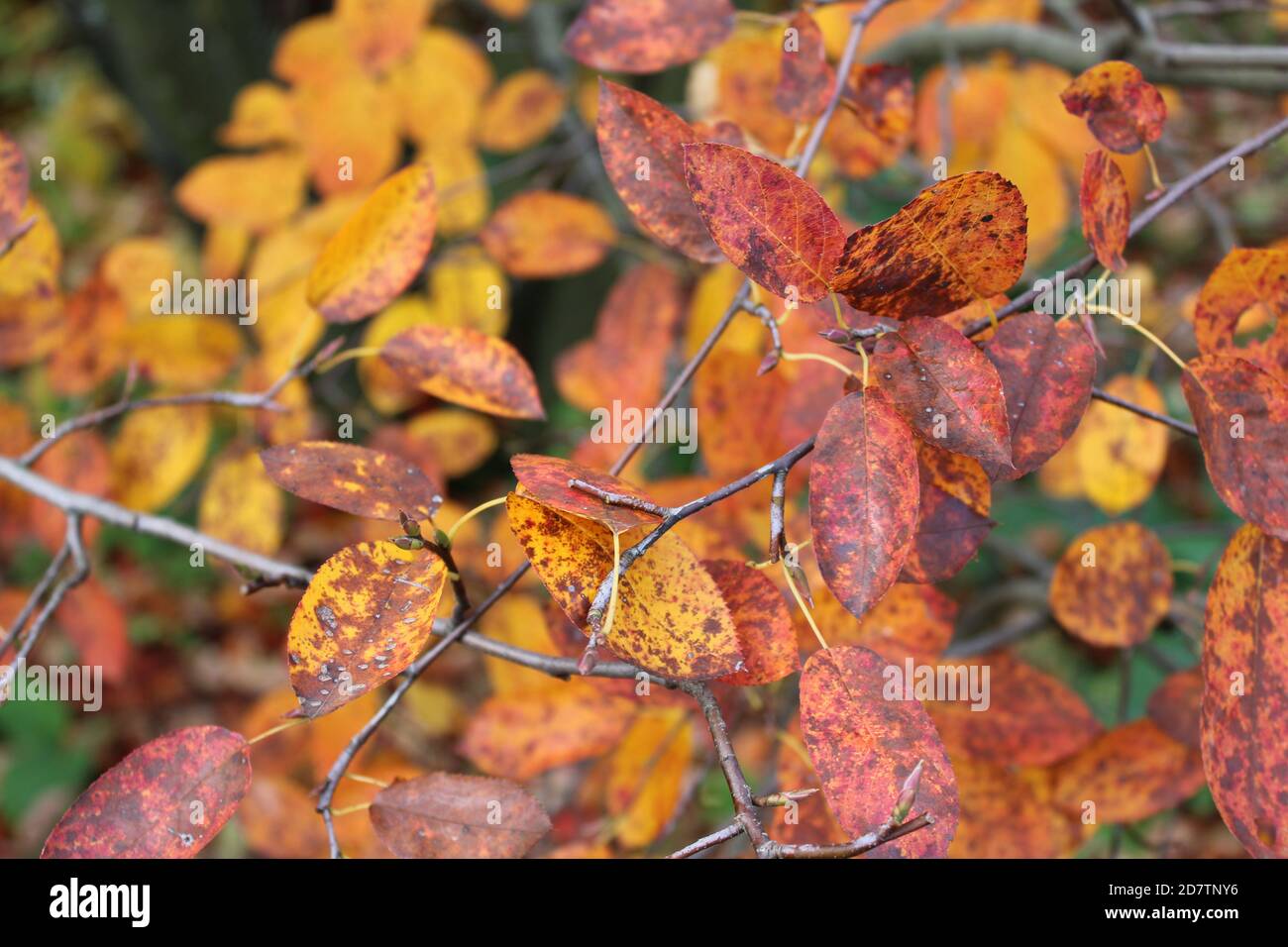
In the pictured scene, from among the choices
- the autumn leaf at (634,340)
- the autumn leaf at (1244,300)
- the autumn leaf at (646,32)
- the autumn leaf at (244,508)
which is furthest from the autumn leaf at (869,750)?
the autumn leaf at (244,508)

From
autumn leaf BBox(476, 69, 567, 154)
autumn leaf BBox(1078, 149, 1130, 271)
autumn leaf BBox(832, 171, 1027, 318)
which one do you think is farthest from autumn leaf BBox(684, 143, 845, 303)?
autumn leaf BBox(476, 69, 567, 154)

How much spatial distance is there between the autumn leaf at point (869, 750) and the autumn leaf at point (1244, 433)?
19cm

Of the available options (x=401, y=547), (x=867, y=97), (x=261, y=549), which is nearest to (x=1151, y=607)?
(x=867, y=97)

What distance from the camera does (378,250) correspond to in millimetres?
725

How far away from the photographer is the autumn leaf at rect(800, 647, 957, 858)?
0.46 meters

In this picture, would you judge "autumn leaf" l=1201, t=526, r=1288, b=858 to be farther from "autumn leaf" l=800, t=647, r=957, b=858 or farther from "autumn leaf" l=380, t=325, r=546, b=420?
"autumn leaf" l=380, t=325, r=546, b=420

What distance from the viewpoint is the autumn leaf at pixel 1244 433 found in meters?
0.49

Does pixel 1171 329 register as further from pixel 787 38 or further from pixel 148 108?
pixel 148 108

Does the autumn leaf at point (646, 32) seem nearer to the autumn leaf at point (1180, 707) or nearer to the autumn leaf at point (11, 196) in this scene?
the autumn leaf at point (11, 196)

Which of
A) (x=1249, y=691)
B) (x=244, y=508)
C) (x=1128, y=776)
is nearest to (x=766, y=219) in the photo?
(x=1249, y=691)

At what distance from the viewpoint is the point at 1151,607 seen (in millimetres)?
751

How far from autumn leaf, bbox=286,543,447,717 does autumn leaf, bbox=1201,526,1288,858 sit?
15.6 inches
